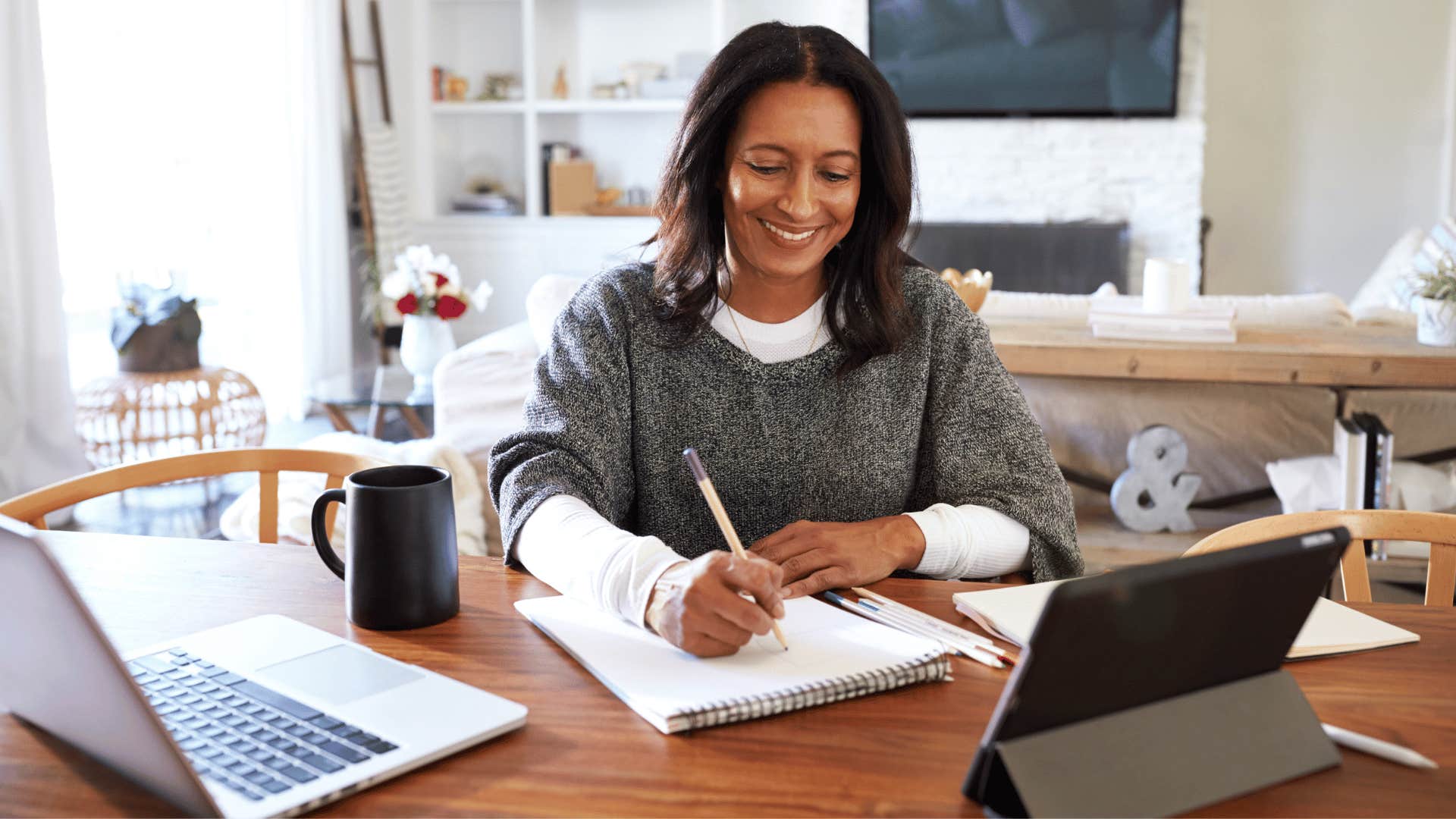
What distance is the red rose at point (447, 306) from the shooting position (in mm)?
3576

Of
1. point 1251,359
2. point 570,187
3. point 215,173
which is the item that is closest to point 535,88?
point 570,187

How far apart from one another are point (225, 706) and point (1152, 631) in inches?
20.8

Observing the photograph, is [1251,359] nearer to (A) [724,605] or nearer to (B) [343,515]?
(B) [343,515]

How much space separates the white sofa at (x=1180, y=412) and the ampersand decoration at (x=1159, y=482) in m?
0.14

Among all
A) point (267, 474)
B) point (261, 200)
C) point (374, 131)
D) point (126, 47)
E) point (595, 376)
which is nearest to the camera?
point (595, 376)

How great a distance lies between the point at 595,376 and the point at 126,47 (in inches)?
147

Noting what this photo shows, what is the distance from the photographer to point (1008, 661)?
33.2 inches

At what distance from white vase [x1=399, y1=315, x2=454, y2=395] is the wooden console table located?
170cm

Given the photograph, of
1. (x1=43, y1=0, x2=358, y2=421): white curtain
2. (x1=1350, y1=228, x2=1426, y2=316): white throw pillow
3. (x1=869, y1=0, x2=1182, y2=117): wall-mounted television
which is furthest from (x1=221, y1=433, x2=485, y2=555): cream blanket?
(x1=869, y1=0, x2=1182, y2=117): wall-mounted television

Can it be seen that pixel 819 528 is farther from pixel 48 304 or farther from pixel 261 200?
pixel 261 200

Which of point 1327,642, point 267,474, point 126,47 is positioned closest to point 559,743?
point 1327,642

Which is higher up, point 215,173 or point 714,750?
point 215,173

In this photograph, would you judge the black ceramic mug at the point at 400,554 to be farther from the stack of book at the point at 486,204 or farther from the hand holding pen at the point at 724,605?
the stack of book at the point at 486,204

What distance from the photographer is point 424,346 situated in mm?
3580
